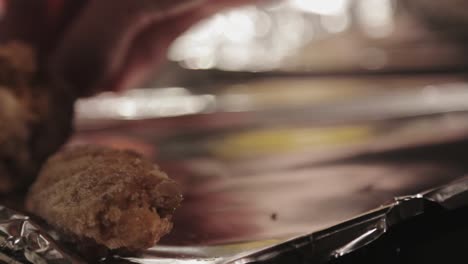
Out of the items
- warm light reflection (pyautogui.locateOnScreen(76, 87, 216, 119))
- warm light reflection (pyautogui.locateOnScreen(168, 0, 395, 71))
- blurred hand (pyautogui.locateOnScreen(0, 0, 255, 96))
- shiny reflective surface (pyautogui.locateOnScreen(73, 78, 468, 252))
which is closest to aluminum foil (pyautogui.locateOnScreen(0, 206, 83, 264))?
shiny reflective surface (pyautogui.locateOnScreen(73, 78, 468, 252))

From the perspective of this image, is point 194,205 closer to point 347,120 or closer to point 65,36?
point 65,36

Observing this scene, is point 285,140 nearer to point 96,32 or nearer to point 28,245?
point 96,32

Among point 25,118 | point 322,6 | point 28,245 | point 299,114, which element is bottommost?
point 28,245

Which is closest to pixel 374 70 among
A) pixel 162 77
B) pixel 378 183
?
pixel 162 77

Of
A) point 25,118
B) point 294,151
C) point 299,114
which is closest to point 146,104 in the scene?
point 299,114

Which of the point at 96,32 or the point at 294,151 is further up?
the point at 96,32

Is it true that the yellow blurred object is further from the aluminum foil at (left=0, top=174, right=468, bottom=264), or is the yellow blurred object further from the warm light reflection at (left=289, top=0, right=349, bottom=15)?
the warm light reflection at (left=289, top=0, right=349, bottom=15)

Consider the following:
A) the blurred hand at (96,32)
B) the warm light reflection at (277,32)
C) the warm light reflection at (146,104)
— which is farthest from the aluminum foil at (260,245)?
the warm light reflection at (277,32)

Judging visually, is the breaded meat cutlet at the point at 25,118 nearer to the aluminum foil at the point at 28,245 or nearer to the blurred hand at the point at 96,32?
the blurred hand at the point at 96,32
